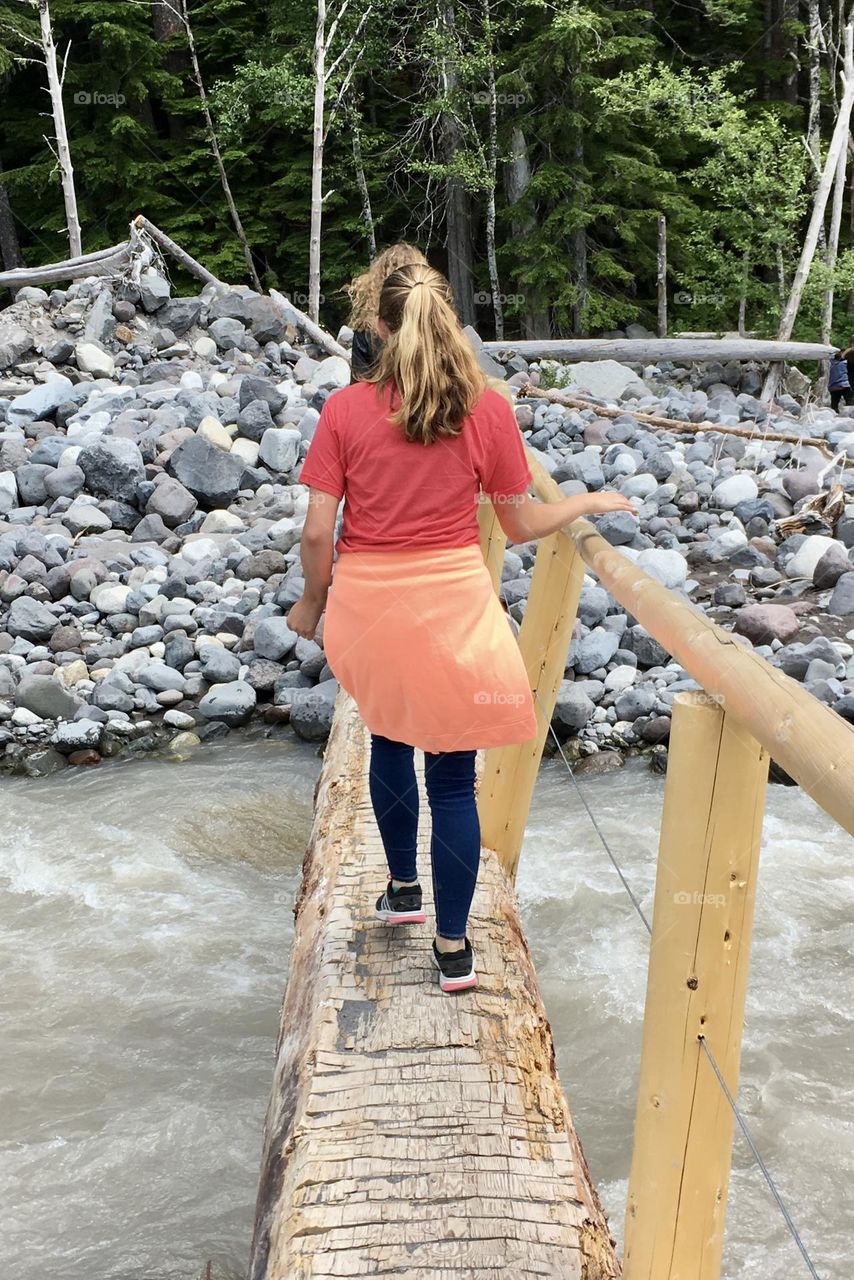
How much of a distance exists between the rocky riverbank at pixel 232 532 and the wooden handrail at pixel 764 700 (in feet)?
15.3

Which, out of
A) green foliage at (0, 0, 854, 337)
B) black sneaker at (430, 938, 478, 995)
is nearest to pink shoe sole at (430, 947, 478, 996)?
black sneaker at (430, 938, 478, 995)

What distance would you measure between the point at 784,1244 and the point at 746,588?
223 inches

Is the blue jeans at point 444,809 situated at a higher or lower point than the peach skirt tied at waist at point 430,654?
lower

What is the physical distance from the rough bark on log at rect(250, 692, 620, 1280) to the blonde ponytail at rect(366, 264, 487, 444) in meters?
1.26

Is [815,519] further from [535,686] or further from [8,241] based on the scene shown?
[8,241]

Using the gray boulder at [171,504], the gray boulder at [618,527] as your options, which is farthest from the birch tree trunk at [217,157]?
the gray boulder at [618,527]

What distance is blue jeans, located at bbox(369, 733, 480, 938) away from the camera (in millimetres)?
2496

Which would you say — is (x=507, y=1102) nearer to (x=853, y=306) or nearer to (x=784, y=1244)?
(x=784, y=1244)

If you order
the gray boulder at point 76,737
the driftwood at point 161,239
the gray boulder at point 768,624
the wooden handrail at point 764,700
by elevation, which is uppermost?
the driftwood at point 161,239

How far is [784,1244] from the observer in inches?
121

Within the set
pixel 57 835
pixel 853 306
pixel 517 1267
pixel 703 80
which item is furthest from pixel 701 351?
pixel 517 1267

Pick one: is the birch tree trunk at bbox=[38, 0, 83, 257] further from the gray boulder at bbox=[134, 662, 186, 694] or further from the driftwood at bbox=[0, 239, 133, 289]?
the gray boulder at bbox=[134, 662, 186, 694]

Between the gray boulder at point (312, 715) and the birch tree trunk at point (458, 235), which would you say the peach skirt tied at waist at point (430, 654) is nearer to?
the gray boulder at point (312, 715)

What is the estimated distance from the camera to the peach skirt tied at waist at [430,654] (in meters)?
2.42
